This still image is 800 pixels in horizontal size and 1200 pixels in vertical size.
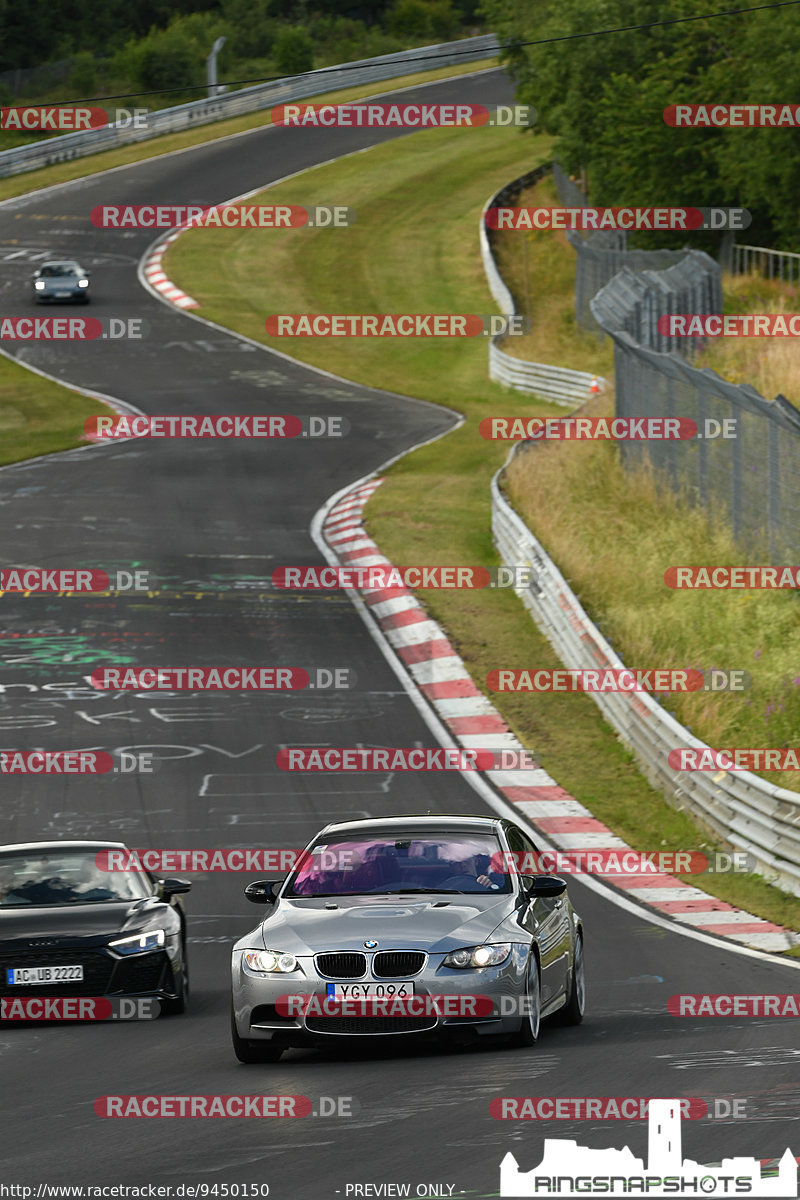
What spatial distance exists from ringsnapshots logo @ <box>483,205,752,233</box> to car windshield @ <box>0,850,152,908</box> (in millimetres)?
33596

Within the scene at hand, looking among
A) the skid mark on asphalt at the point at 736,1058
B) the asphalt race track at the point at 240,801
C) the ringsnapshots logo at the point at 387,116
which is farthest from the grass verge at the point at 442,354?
the skid mark on asphalt at the point at 736,1058

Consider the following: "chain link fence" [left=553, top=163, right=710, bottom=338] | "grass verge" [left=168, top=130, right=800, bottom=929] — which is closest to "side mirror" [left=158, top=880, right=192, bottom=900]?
"grass verge" [left=168, top=130, right=800, bottom=929]

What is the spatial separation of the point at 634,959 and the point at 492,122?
237 feet

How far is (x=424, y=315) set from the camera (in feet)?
180

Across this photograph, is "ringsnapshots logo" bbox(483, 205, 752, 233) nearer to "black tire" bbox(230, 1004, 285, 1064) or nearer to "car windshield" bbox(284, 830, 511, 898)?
"car windshield" bbox(284, 830, 511, 898)

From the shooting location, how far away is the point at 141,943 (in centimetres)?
1205

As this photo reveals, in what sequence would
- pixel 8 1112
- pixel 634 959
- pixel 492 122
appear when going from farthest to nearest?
1. pixel 492 122
2. pixel 634 959
3. pixel 8 1112

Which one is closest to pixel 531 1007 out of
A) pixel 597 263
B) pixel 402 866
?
pixel 402 866

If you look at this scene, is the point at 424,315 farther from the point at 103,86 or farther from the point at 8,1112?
the point at 8,1112

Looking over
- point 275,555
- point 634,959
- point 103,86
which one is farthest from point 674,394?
point 103,86

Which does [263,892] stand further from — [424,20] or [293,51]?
[424,20]

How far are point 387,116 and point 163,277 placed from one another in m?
24.5

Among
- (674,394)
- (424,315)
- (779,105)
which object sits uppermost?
(779,105)

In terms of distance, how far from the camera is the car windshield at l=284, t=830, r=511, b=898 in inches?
403
